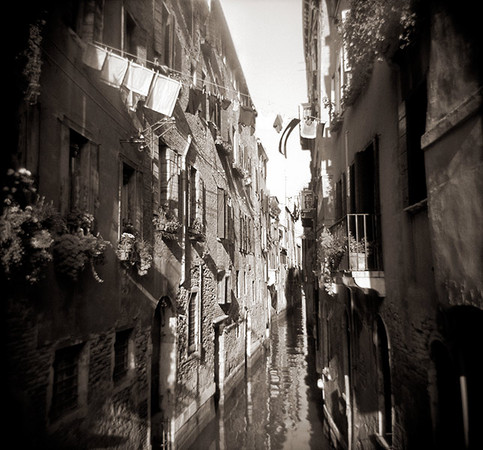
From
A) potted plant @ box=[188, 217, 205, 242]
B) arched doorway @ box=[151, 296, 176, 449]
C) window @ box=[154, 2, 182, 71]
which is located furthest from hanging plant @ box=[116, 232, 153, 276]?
window @ box=[154, 2, 182, 71]

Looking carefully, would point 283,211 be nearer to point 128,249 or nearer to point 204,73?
point 204,73

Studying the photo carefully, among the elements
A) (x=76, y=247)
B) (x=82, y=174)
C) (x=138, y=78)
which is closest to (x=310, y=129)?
(x=138, y=78)

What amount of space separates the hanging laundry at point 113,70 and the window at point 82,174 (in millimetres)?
1099

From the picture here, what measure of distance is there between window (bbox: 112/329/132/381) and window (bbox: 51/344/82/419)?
4.69 ft

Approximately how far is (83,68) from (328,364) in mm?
11661

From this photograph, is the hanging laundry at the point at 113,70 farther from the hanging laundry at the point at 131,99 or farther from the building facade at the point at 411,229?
the building facade at the point at 411,229

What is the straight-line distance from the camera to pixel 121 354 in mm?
8055

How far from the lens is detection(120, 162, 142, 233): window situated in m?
8.37

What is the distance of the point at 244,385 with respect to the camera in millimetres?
18172

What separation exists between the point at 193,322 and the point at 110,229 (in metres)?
6.00

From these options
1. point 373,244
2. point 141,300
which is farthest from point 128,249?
point 373,244

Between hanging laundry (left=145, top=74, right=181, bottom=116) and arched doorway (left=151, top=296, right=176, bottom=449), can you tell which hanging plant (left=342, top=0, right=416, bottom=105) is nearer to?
hanging laundry (left=145, top=74, right=181, bottom=116)

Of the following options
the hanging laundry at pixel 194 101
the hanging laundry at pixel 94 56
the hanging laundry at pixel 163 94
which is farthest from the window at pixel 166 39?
the hanging laundry at pixel 94 56

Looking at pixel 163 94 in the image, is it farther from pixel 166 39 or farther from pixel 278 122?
pixel 278 122
